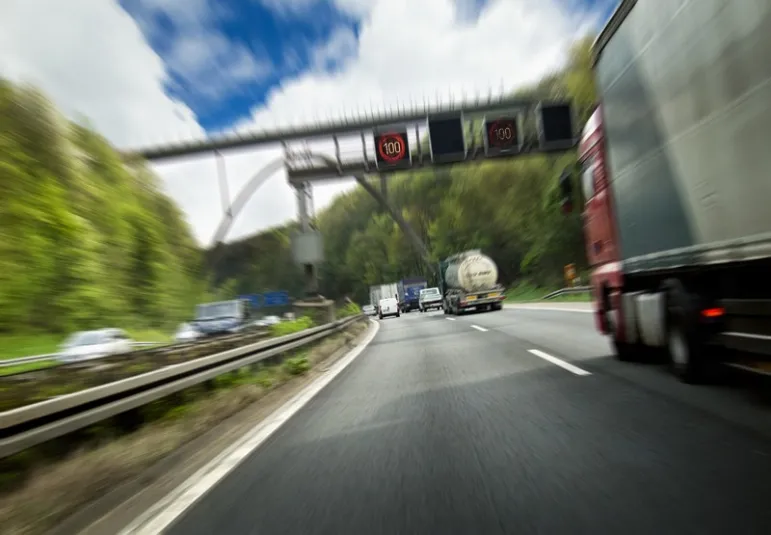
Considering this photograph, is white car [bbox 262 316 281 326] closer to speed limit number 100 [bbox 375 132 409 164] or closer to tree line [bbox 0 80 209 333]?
tree line [bbox 0 80 209 333]

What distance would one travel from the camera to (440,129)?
24.9 meters

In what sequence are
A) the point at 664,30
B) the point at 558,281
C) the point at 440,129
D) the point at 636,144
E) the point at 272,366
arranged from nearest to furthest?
the point at 664,30 → the point at 636,144 → the point at 272,366 → the point at 440,129 → the point at 558,281

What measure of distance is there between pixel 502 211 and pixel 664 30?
46.8 meters

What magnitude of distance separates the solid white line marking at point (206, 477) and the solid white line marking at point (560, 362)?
367 cm

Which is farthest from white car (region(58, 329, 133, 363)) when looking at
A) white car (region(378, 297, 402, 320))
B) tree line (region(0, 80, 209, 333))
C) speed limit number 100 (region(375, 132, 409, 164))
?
white car (region(378, 297, 402, 320))

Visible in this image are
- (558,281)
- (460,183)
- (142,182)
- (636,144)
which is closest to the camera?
(636,144)

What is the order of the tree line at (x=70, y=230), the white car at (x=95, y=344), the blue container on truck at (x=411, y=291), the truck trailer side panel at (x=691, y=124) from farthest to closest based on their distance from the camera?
the blue container on truck at (x=411, y=291) → the tree line at (x=70, y=230) → the white car at (x=95, y=344) → the truck trailer side panel at (x=691, y=124)

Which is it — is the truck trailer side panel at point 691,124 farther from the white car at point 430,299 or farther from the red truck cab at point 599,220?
the white car at point 430,299

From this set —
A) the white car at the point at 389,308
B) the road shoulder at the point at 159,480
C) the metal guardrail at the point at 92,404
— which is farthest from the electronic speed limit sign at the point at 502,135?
the white car at the point at 389,308

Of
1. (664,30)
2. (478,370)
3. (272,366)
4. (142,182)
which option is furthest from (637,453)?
(142,182)

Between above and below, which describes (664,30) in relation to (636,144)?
above

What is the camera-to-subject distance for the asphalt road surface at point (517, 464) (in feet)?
11.1

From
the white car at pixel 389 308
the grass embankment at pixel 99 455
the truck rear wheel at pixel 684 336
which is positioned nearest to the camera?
the grass embankment at pixel 99 455

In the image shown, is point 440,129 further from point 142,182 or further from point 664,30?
point 664,30
